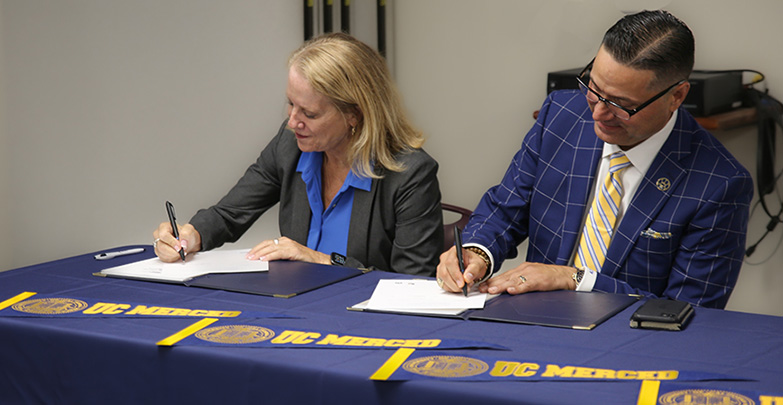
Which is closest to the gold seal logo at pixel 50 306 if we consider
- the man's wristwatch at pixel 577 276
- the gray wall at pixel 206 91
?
the man's wristwatch at pixel 577 276

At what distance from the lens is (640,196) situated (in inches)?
78.6

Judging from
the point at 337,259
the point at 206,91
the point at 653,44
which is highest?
the point at 653,44

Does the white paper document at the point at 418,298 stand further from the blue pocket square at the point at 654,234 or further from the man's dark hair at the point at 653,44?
the man's dark hair at the point at 653,44

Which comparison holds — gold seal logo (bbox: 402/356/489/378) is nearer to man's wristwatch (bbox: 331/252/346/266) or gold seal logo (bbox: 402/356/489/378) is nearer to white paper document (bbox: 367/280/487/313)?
white paper document (bbox: 367/280/487/313)

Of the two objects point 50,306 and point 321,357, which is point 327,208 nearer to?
point 50,306

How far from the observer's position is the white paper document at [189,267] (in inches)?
77.7

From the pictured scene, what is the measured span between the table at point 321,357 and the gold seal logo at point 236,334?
4 cm

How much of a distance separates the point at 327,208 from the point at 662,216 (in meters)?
0.99

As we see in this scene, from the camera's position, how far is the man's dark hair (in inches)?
74.5

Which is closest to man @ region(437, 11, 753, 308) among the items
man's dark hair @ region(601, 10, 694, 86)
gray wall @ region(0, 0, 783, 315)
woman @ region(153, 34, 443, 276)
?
man's dark hair @ region(601, 10, 694, 86)

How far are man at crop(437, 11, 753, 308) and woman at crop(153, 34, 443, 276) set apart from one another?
0.27m


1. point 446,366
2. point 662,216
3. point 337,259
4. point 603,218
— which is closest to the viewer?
point 446,366

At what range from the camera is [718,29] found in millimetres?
3678

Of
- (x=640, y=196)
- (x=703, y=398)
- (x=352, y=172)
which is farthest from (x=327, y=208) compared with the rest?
(x=703, y=398)
